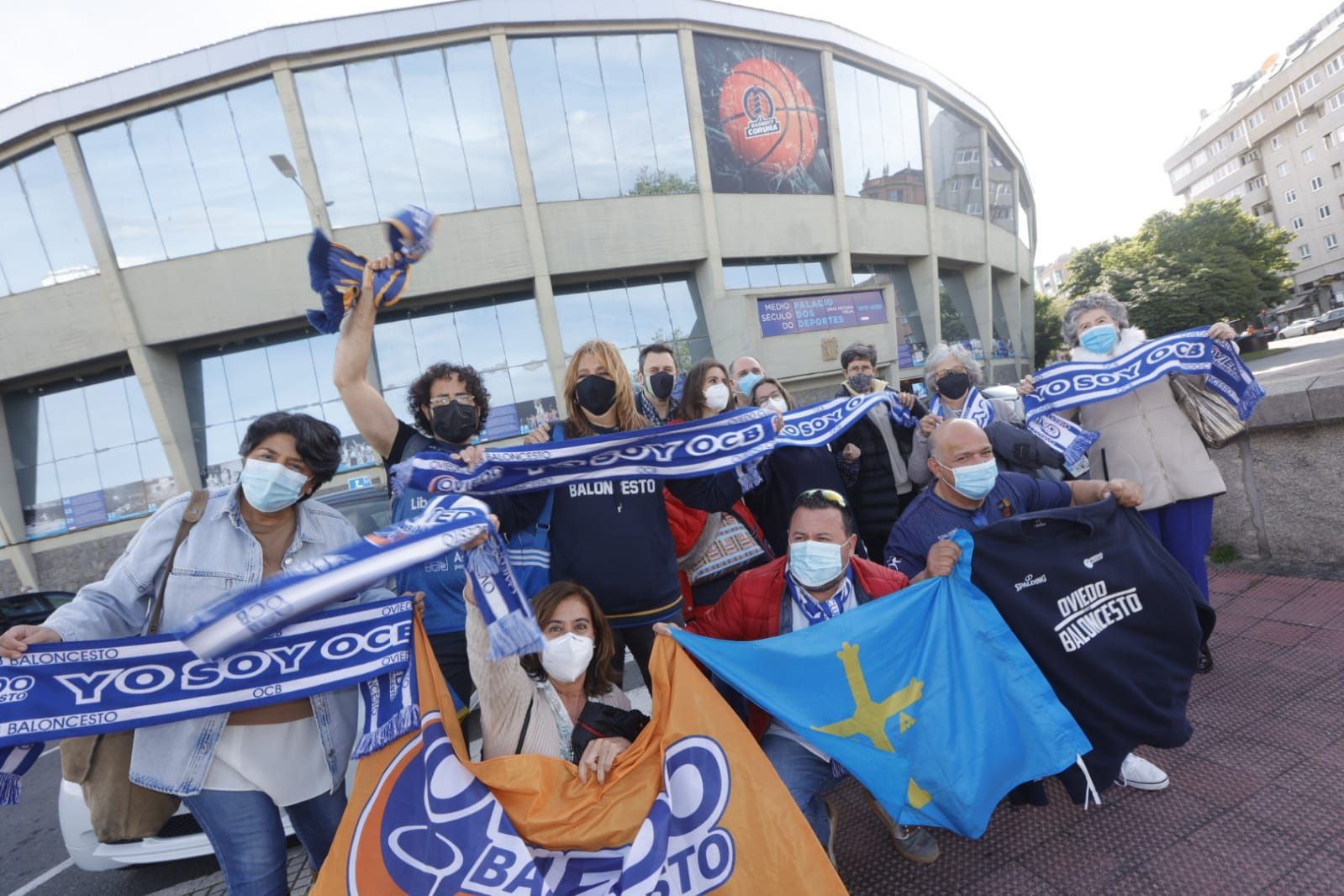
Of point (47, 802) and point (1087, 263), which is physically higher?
point (1087, 263)

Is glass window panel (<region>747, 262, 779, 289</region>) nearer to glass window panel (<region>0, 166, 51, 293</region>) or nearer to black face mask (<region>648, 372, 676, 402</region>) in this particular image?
black face mask (<region>648, 372, 676, 402</region>)

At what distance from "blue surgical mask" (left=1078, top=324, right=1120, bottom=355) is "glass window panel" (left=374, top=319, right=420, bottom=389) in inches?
732

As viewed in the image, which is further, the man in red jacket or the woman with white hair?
the woman with white hair

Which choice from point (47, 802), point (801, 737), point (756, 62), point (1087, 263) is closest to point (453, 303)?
point (756, 62)

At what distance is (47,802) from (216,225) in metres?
18.0

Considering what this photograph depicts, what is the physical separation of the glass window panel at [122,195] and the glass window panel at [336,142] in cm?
456

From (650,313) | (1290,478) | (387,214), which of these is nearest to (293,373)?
(387,214)

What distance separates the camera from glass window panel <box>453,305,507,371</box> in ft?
63.8

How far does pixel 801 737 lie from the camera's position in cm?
237

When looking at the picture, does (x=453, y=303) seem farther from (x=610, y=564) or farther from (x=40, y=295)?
(x=610, y=564)

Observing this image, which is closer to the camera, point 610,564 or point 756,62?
point 610,564

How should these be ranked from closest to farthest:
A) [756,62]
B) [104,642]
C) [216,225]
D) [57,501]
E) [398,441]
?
[104,642] → [398,441] → [216,225] → [57,501] → [756,62]

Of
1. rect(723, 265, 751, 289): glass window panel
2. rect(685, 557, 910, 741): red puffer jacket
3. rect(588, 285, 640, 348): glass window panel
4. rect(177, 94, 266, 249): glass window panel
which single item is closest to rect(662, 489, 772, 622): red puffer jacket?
rect(685, 557, 910, 741): red puffer jacket

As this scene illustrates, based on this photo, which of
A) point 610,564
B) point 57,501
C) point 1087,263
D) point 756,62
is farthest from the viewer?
point 1087,263
